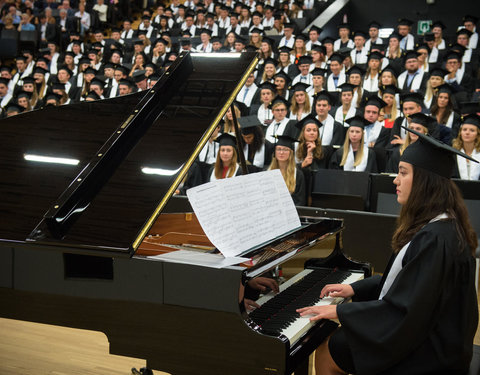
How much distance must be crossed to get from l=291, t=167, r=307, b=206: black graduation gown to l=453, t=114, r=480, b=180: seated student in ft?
5.91

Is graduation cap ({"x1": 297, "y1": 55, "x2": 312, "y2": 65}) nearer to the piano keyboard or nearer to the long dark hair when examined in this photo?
the piano keyboard

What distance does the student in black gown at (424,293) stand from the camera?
1.87m

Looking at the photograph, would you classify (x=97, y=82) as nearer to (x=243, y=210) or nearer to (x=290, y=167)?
(x=290, y=167)

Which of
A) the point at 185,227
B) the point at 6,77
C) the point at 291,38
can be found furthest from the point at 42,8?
the point at 185,227

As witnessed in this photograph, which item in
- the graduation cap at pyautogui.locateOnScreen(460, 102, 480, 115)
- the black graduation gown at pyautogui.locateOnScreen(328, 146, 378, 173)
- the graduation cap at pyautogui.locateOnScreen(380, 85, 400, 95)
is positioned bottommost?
the black graduation gown at pyautogui.locateOnScreen(328, 146, 378, 173)

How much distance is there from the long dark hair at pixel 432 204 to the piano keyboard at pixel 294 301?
539 mm

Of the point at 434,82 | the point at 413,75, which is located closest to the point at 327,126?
the point at 434,82

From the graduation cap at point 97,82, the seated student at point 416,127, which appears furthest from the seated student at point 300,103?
the graduation cap at point 97,82

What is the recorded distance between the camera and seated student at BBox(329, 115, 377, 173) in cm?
686

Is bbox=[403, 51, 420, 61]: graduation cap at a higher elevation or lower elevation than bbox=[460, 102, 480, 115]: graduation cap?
higher

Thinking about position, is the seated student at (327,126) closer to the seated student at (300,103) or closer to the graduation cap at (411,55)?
the seated student at (300,103)

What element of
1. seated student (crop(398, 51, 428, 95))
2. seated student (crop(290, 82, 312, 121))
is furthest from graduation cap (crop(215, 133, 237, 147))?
seated student (crop(398, 51, 428, 95))

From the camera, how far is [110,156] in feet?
8.51

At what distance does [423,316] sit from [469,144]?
4875mm
